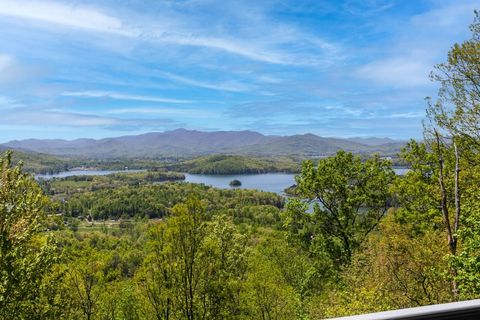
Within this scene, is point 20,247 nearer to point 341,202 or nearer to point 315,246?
point 315,246

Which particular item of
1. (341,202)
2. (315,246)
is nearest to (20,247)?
(315,246)

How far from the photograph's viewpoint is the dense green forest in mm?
7848

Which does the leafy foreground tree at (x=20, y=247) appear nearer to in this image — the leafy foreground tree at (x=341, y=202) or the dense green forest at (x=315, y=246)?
the dense green forest at (x=315, y=246)

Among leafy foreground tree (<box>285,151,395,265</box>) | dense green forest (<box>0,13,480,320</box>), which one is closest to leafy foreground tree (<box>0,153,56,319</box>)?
dense green forest (<box>0,13,480,320</box>)

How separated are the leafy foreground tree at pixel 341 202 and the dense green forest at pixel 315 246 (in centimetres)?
5

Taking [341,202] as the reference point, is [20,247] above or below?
below

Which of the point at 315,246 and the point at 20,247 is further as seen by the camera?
the point at 315,246

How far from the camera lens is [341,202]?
1469 centimetres

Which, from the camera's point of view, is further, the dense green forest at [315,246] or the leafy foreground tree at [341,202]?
the leafy foreground tree at [341,202]

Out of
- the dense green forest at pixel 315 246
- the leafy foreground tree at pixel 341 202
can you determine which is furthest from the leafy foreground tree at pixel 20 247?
the leafy foreground tree at pixel 341 202

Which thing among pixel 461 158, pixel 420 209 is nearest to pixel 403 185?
pixel 420 209

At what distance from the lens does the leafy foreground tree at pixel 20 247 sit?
7344mm

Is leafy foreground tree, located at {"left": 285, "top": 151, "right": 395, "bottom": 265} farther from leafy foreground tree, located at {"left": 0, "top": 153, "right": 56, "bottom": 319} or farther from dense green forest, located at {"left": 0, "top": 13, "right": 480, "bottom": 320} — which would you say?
leafy foreground tree, located at {"left": 0, "top": 153, "right": 56, "bottom": 319}

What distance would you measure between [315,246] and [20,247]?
10.6 metres
